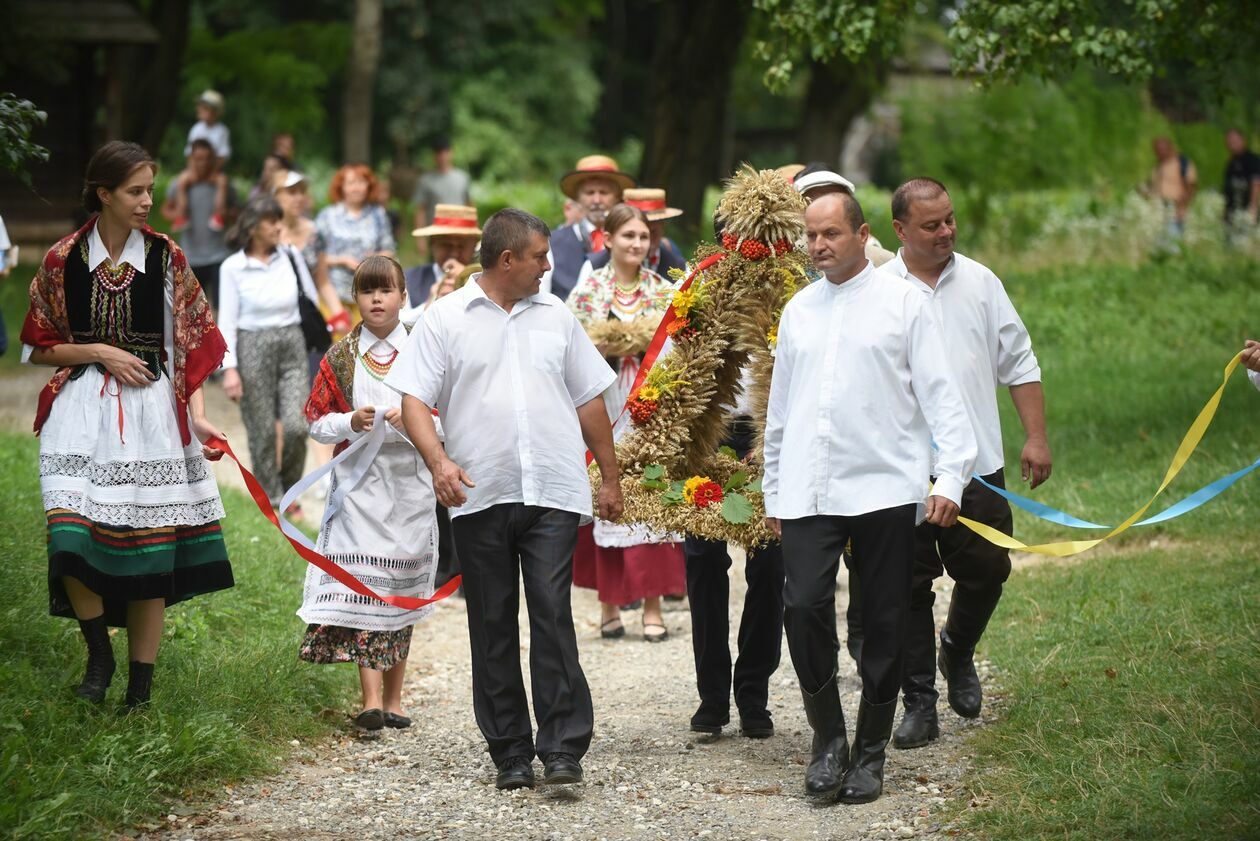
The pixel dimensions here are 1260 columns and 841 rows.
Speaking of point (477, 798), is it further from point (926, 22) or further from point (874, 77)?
point (926, 22)

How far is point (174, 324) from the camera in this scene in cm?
620

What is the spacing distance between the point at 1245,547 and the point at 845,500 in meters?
4.41

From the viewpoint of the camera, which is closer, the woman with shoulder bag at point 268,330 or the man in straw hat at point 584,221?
the man in straw hat at point 584,221

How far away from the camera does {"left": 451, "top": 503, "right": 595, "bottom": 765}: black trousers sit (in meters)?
5.92

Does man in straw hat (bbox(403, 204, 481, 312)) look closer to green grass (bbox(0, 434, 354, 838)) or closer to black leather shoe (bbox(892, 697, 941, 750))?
green grass (bbox(0, 434, 354, 838))

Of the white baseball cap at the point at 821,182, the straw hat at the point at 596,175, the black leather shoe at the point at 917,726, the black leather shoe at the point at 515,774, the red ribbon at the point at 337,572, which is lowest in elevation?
the black leather shoe at the point at 515,774

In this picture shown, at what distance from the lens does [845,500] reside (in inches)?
219

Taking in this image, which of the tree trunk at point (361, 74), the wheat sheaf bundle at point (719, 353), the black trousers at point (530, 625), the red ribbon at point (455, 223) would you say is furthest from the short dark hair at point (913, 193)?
the tree trunk at point (361, 74)

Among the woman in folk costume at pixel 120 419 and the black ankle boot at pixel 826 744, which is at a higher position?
the woman in folk costume at pixel 120 419

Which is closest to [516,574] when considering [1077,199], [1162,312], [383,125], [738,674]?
[738,674]

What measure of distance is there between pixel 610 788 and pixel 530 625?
690 millimetres

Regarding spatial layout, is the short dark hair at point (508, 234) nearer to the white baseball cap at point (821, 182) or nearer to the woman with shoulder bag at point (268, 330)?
the white baseball cap at point (821, 182)

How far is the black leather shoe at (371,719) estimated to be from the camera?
22.5ft

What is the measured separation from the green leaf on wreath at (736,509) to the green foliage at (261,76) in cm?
2787
